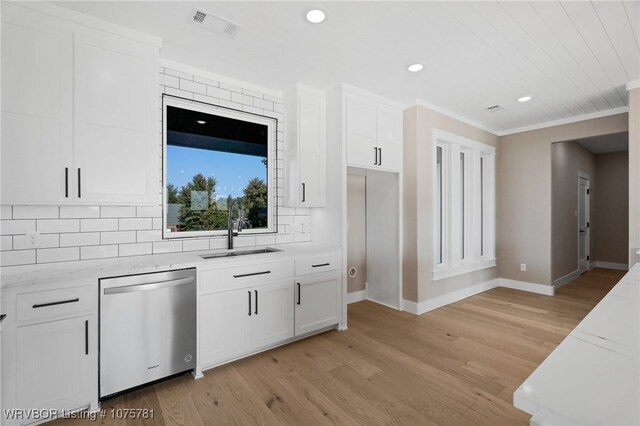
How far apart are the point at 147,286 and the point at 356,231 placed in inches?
113

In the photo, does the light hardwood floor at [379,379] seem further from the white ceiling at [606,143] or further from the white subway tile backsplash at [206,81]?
the white ceiling at [606,143]

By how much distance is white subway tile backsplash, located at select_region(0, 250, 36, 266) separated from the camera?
2.20 meters

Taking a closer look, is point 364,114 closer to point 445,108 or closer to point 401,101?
point 401,101

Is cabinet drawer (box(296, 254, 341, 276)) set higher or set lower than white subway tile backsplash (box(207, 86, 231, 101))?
lower

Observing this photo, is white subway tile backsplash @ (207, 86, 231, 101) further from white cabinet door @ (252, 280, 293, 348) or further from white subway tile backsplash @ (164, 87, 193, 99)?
white cabinet door @ (252, 280, 293, 348)

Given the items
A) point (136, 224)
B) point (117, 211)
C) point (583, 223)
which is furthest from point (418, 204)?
point (583, 223)

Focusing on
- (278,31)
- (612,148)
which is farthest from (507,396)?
(612,148)

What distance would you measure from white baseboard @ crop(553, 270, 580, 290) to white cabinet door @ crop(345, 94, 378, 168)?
3.93 m

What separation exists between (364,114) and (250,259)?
7.09ft

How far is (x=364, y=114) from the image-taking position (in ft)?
12.1

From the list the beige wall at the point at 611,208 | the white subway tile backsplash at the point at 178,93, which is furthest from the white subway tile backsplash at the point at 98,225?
the beige wall at the point at 611,208

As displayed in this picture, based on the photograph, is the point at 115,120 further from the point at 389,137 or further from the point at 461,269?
the point at 461,269

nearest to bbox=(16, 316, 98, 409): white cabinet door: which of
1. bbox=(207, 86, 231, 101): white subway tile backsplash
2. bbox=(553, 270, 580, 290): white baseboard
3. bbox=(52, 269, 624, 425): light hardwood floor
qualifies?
bbox=(52, 269, 624, 425): light hardwood floor

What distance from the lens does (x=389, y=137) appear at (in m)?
3.98
